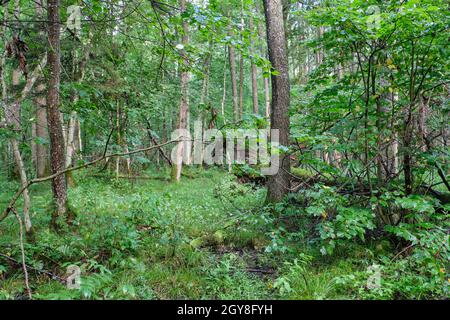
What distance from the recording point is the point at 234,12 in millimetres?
17094

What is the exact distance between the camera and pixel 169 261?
4.18 m

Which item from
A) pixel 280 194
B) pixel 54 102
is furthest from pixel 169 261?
pixel 54 102

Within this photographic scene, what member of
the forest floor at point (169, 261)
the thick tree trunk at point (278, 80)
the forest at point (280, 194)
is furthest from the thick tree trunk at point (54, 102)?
the thick tree trunk at point (278, 80)

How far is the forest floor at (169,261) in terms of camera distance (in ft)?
11.3

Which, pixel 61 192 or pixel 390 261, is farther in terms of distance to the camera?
pixel 61 192

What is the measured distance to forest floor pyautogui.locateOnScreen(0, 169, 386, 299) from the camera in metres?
3.44

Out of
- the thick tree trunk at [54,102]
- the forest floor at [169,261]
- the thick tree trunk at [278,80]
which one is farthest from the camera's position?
the thick tree trunk at [278,80]

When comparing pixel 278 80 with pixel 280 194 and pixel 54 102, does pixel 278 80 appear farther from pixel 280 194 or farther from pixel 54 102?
pixel 54 102

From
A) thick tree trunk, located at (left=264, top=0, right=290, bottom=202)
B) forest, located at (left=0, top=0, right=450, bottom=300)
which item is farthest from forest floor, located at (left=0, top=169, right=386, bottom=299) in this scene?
thick tree trunk, located at (left=264, top=0, right=290, bottom=202)

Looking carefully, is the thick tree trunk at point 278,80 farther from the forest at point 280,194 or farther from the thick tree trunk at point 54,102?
the thick tree trunk at point 54,102

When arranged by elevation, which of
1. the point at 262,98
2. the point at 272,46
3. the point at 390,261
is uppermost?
the point at 262,98
